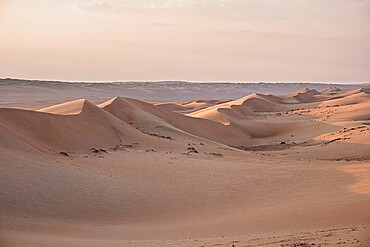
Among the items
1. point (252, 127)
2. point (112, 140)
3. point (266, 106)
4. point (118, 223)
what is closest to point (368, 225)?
point (118, 223)

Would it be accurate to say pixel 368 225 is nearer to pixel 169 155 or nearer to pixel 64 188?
pixel 64 188

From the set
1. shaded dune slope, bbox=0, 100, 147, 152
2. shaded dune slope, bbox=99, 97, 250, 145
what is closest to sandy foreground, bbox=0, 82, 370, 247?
shaded dune slope, bbox=0, 100, 147, 152

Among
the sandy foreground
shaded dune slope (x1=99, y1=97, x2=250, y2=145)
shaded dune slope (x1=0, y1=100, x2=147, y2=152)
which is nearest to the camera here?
the sandy foreground

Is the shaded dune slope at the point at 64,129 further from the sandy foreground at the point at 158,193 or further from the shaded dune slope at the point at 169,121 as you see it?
the shaded dune slope at the point at 169,121

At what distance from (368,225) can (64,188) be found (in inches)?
289

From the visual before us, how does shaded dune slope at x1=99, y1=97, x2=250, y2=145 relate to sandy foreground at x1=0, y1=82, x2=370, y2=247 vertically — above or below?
above

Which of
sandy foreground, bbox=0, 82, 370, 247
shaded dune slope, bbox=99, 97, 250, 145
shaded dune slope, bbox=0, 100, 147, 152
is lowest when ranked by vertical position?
sandy foreground, bbox=0, 82, 370, 247

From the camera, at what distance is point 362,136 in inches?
891

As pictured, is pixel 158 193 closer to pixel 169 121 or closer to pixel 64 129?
pixel 64 129

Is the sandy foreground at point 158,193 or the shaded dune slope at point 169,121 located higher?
the shaded dune slope at point 169,121

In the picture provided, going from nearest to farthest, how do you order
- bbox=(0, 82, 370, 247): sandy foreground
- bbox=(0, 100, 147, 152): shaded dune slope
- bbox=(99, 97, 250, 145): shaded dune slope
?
bbox=(0, 82, 370, 247): sandy foreground
bbox=(0, 100, 147, 152): shaded dune slope
bbox=(99, 97, 250, 145): shaded dune slope

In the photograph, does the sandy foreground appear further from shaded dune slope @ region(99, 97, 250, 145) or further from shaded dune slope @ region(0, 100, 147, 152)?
shaded dune slope @ region(99, 97, 250, 145)

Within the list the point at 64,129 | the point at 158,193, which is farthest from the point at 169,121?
the point at 158,193

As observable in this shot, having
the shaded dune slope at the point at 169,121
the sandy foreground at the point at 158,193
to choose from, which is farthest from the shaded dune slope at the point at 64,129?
the shaded dune slope at the point at 169,121
